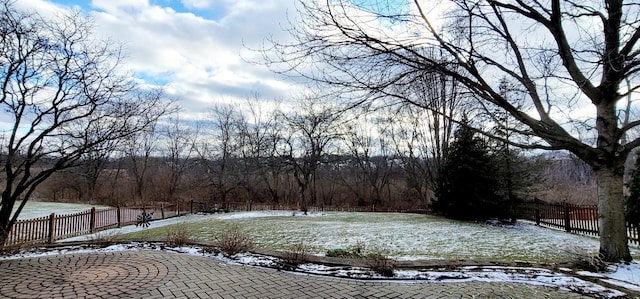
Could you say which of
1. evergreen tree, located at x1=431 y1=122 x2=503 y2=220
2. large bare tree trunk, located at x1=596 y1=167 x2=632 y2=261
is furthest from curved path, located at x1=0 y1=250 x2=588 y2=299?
evergreen tree, located at x1=431 y1=122 x2=503 y2=220

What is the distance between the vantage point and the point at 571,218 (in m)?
11.8

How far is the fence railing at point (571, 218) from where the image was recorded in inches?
423

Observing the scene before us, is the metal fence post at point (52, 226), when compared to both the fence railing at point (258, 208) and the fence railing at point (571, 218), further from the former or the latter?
the fence railing at point (571, 218)

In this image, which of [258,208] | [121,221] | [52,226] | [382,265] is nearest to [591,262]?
[382,265]

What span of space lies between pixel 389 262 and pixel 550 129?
143 inches

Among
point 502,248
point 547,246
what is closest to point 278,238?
point 502,248

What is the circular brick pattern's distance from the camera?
13.3ft

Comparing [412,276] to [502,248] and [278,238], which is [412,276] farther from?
[278,238]

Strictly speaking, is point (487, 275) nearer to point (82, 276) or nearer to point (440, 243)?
point (440, 243)

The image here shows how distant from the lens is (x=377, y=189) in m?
30.5

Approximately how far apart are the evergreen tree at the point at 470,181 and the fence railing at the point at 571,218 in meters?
1.57

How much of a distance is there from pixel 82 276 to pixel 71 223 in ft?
33.1

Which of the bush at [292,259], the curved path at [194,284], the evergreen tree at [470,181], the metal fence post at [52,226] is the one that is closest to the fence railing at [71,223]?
the metal fence post at [52,226]

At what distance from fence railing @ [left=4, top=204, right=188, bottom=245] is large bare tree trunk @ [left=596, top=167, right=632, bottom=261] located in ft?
35.1
